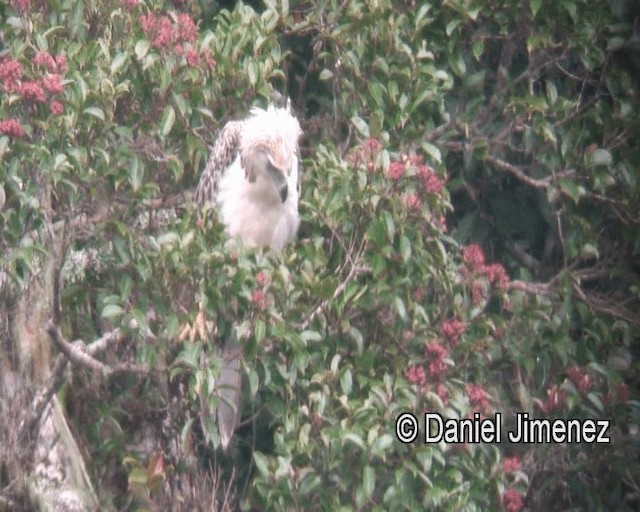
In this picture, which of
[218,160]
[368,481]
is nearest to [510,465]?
[368,481]

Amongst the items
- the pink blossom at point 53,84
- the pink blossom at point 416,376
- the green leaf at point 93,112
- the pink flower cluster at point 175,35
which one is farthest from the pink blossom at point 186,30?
the pink blossom at point 416,376

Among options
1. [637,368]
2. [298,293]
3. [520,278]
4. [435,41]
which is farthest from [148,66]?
[637,368]

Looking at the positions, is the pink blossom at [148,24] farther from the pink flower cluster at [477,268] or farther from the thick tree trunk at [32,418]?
the pink flower cluster at [477,268]

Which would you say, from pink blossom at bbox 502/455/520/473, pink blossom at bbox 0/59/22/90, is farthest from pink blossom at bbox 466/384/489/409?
pink blossom at bbox 0/59/22/90

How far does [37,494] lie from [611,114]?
2.82 m

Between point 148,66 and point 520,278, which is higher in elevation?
point 148,66

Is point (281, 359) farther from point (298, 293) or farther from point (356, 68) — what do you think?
point (356, 68)

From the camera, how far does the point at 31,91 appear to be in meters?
5.23

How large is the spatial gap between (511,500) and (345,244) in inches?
45.0

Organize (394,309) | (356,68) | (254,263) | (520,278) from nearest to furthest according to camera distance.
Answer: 1. (254,263)
2. (394,309)
3. (356,68)
4. (520,278)

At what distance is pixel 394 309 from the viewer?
578 cm

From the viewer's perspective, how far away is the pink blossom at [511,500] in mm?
5844

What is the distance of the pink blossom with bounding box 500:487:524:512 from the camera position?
5.84 metres

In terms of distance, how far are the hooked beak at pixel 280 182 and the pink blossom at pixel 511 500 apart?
143 cm
